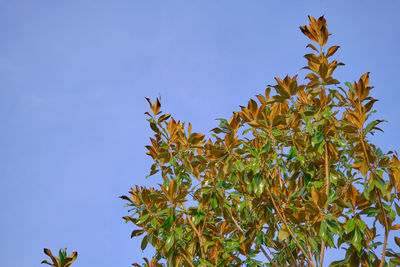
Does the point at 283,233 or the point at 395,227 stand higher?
the point at 283,233

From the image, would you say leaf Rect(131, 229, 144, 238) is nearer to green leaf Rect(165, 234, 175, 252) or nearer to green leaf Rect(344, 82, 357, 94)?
green leaf Rect(165, 234, 175, 252)

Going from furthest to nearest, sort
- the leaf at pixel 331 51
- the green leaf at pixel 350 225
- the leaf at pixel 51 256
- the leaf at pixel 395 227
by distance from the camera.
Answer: the leaf at pixel 331 51 → the leaf at pixel 395 227 → the green leaf at pixel 350 225 → the leaf at pixel 51 256

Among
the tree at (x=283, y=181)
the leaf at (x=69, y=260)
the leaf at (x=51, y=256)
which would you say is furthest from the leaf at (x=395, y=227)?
the leaf at (x=51, y=256)

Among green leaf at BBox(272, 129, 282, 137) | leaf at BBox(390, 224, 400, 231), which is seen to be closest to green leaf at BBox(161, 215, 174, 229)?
green leaf at BBox(272, 129, 282, 137)

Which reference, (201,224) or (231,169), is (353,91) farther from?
(201,224)

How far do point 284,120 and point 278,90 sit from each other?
0.33 metres

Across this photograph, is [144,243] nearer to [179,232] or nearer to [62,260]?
[179,232]

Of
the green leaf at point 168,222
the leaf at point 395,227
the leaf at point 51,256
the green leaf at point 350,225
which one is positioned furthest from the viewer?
the green leaf at point 168,222

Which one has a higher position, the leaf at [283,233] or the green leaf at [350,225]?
the leaf at [283,233]

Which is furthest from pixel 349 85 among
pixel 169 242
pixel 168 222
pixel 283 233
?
pixel 169 242

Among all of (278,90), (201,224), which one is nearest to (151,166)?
(201,224)

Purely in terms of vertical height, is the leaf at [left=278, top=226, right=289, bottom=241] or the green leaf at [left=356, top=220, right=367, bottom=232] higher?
the leaf at [left=278, top=226, right=289, bottom=241]

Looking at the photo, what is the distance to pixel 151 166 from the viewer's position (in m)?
4.56

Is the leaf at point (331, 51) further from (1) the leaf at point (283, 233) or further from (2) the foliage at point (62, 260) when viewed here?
(2) the foliage at point (62, 260)
